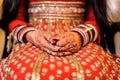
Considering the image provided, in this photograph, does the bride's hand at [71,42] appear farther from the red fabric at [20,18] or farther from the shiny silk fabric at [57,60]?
the red fabric at [20,18]

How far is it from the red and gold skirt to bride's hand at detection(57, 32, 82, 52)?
2 centimetres

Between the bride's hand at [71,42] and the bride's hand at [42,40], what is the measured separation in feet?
0.08

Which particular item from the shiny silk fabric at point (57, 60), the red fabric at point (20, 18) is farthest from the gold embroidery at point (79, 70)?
the red fabric at point (20, 18)

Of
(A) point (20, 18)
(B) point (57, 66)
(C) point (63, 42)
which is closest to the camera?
(B) point (57, 66)

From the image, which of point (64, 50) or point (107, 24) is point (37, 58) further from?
point (107, 24)

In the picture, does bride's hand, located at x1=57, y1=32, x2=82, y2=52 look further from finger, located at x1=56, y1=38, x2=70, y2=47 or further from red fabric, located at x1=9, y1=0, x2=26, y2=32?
red fabric, located at x1=9, y1=0, x2=26, y2=32

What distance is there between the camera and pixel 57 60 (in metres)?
1.10

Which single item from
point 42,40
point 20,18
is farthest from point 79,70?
point 20,18

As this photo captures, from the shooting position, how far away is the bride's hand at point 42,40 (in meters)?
1.16

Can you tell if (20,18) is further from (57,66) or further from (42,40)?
(57,66)

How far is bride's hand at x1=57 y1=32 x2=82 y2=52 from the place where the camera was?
1.17 meters

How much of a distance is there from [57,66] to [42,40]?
0.17 m

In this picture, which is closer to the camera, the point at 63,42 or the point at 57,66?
the point at 57,66

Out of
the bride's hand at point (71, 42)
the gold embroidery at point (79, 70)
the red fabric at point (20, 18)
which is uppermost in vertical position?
the red fabric at point (20, 18)
